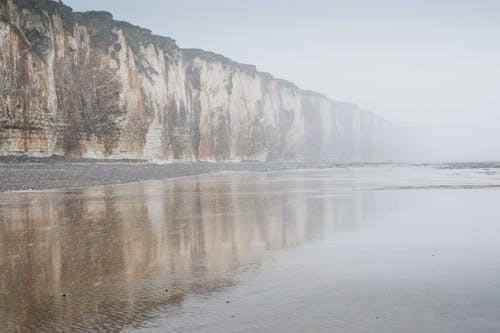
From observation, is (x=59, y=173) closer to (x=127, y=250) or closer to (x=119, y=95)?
(x=119, y=95)

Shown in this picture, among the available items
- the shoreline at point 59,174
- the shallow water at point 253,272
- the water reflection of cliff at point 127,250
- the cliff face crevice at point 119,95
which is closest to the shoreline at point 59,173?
the shoreline at point 59,174

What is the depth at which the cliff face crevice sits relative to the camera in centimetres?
4103

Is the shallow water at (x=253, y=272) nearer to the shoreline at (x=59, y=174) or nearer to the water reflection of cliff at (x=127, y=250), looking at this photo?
the water reflection of cliff at (x=127, y=250)

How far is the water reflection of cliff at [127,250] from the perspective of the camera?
18.8 feet

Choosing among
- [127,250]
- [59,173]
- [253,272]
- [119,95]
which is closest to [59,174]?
[59,173]

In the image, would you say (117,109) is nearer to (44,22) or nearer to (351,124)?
(44,22)

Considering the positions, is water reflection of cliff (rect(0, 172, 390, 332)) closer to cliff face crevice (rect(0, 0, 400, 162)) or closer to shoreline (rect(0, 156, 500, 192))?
shoreline (rect(0, 156, 500, 192))

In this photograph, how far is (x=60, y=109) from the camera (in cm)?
4625

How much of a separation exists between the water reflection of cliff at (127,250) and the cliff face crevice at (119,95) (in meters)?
26.6

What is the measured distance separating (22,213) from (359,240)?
1114 cm

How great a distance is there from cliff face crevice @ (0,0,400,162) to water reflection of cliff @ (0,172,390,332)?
1048 inches

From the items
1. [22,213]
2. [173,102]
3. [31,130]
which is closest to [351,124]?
[173,102]

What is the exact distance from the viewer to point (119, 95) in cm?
5497

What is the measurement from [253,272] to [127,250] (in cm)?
313
